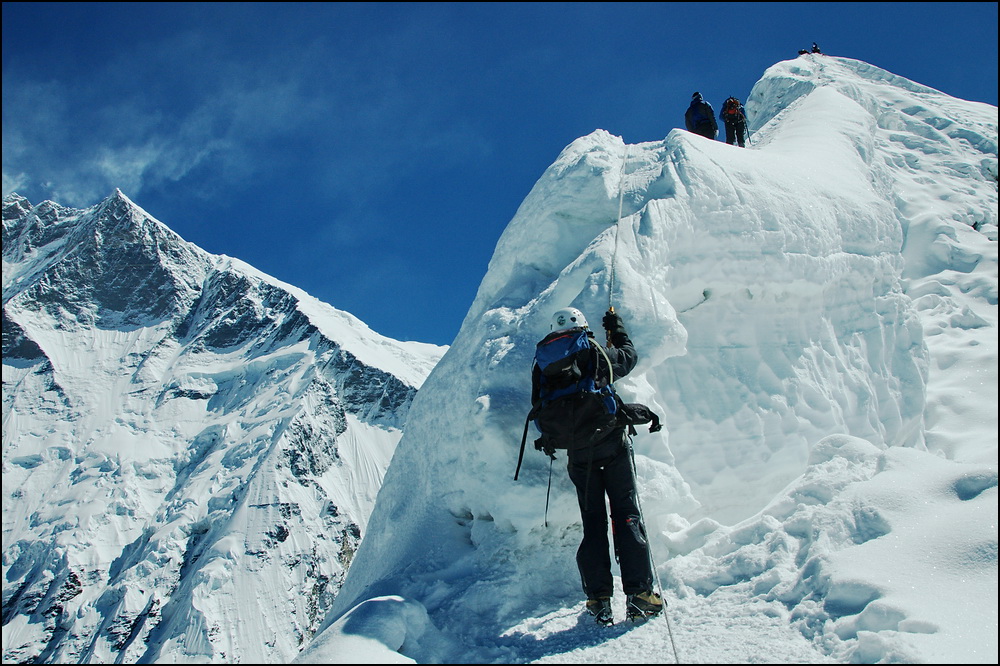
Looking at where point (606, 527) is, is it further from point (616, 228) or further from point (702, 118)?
point (702, 118)

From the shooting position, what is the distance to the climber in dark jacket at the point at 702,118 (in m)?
13.6

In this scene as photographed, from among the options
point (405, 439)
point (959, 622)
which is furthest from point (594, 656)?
point (405, 439)

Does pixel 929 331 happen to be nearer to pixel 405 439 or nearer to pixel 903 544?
pixel 903 544

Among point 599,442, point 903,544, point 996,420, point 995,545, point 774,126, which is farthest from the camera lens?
point 774,126

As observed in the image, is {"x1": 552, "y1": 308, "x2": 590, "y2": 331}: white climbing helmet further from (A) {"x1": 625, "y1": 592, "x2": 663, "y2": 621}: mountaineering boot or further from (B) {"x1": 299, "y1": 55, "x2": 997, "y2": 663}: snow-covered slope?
(A) {"x1": 625, "y1": 592, "x2": 663, "y2": 621}: mountaineering boot

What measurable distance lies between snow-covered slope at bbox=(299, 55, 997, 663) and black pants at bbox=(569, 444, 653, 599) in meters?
0.35

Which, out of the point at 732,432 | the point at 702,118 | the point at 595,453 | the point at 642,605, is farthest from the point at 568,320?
the point at 702,118

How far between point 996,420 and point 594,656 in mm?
6041

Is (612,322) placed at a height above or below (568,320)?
above

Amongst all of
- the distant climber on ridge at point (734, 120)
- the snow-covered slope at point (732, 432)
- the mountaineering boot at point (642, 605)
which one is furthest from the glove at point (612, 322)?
the distant climber on ridge at point (734, 120)

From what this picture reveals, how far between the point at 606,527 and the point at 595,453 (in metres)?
0.59

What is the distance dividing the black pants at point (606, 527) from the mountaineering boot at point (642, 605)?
0.05 metres

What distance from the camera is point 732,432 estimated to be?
23.9 feet

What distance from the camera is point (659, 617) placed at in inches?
190
